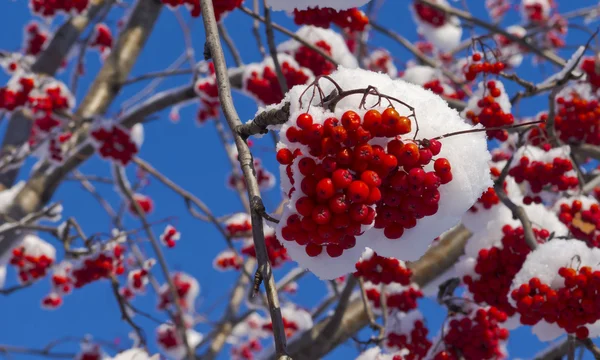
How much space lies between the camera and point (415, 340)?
3.24 m

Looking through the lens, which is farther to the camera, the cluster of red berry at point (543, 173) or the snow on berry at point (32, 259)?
the snow on berry at point (32, 259)

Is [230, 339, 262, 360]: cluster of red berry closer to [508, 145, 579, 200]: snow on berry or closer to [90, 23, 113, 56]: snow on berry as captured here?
[90, 23, 113, 56]: snow on berry

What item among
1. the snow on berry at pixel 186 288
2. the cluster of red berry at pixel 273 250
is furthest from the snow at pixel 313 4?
the snow on berry at pixel 186 288

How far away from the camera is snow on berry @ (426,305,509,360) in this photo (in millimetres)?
2659

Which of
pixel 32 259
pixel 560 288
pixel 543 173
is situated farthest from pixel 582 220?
pixel 32 259

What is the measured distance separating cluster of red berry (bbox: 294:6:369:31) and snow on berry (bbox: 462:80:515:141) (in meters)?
0.80

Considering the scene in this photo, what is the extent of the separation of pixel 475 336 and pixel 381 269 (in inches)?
25.3

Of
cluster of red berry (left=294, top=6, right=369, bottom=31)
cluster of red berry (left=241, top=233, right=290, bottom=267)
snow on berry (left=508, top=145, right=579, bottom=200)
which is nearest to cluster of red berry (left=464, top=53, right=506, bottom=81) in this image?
snow on berry (left=508, top=145, right=579, bottom=200)

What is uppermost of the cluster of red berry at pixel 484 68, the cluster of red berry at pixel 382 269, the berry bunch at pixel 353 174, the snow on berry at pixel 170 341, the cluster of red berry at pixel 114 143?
the cluster of red berry at pixel 114 143

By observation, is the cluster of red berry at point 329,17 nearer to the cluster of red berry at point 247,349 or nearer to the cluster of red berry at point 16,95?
the cluster of red berry at point 16,95

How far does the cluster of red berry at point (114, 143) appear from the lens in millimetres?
4645

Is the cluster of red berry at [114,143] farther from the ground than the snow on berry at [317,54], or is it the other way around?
the cluster of red berry at [114,143]

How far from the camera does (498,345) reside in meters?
2.73

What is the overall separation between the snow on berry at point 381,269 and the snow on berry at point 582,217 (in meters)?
0.89
